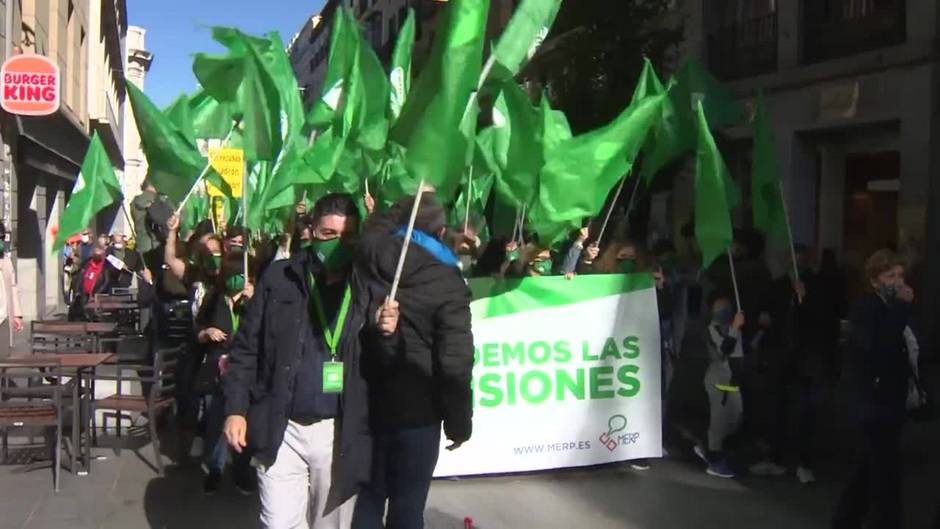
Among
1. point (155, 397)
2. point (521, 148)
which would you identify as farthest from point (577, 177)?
point (155, 397)

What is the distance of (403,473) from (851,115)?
45.0ft

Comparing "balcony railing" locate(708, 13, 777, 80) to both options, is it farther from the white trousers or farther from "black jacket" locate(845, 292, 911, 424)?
the white trousers

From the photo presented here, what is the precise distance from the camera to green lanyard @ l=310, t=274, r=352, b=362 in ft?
14.5

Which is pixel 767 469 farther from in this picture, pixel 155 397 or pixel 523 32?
pixel 155 397

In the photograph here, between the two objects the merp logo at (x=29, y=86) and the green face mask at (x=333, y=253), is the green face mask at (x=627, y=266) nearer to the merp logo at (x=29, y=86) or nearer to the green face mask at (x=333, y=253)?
the green face mask at (x=333, y=253)

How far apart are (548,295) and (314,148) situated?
1982 millimetres

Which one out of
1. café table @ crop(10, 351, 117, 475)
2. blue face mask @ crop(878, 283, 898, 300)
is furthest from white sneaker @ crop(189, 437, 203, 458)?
blue face mask @ crop(878, 283, 898, 300)

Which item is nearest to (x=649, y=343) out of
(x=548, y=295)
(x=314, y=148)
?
(x=548, y=295)

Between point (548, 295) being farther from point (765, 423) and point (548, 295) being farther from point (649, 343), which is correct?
point (765, 423)

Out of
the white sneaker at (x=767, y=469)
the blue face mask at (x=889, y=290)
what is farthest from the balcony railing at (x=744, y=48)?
the blue face mask at (x=889, y=290)

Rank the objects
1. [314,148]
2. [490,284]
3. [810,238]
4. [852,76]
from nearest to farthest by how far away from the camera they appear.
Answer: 1. [490,284]
2. [314,148]
3. [852,76]
4. [810,238]

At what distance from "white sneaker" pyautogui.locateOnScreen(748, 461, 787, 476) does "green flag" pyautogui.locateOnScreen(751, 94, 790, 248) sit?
1.65 metres

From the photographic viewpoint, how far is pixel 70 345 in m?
10.7

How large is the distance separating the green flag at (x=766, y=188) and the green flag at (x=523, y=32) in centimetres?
244
